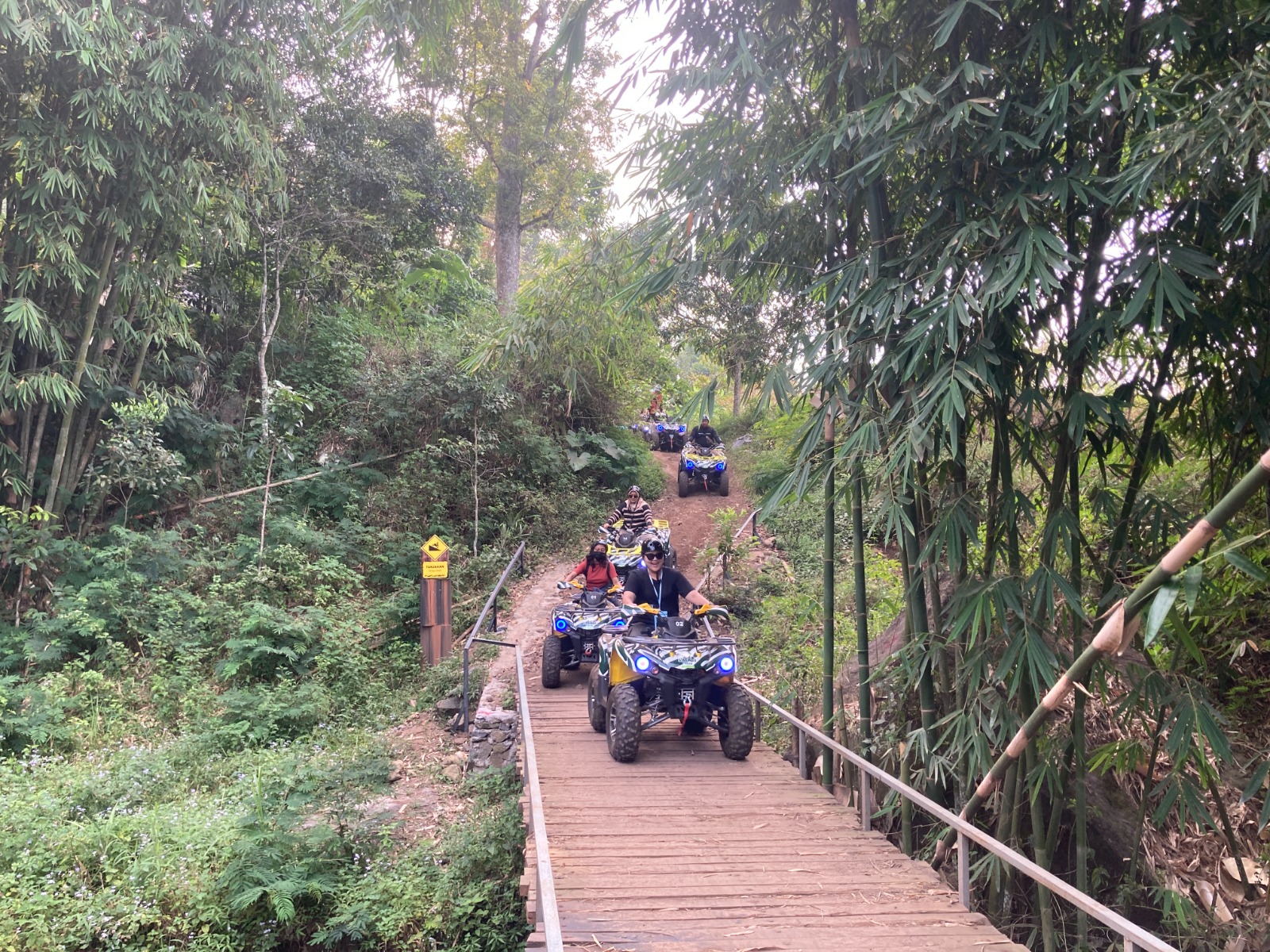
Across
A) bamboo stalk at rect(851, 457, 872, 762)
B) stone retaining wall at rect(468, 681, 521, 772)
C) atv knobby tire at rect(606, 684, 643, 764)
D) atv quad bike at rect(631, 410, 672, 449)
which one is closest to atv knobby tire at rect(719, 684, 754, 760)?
atv knobby tire at rect(606, 684, 643, 764)

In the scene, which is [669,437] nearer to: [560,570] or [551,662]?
[560,570]

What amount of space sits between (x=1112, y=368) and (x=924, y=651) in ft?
5.29

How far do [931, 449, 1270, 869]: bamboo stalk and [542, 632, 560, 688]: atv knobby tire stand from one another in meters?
4.95

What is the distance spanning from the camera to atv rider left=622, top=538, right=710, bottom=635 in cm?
595

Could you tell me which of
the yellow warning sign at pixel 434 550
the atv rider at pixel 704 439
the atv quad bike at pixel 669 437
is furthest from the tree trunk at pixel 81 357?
the atv quad bike at pixel 669 437

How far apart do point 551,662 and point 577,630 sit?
447 millimetres

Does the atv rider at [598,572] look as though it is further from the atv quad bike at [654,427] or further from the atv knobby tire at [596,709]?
the atv quad bike at [654,427]

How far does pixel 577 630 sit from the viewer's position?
7816 mm

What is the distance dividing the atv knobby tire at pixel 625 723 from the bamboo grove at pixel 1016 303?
6.30ft

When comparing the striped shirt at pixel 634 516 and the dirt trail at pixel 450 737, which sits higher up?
the striped shirt at pixel 634 516

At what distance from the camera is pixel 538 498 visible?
1369 centimetres

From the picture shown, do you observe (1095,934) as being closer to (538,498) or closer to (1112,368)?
(1112,368)

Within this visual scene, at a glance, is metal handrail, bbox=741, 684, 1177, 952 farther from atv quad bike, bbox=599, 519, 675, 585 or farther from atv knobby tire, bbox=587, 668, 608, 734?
atv quad bike, bbox=599, 519, 675, 585

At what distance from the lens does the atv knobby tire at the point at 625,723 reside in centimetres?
553
